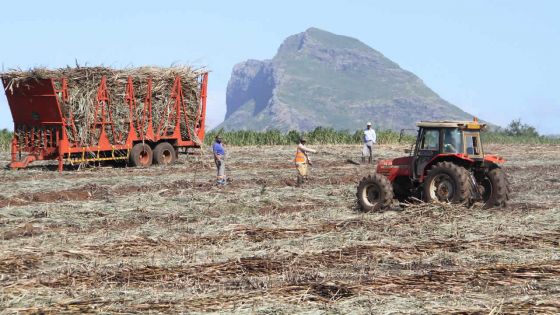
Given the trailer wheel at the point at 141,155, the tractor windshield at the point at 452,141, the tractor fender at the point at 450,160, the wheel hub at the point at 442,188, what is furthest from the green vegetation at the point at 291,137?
the wheel hub at the point at 442,188

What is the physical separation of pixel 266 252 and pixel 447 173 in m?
5.20

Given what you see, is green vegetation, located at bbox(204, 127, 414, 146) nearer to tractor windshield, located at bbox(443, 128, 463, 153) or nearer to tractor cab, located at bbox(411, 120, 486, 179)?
→ tractor cab, located at bbox(411, 120, 486, 179)

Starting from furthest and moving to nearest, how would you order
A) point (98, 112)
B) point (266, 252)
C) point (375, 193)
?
point (98, 112) → point (375, 193) → point (266, 252)

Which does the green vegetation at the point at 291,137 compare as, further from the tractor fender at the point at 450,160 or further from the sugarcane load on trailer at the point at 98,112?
the tractor fender at the point at 450,160

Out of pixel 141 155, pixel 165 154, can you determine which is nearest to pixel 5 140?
pixel 165 154

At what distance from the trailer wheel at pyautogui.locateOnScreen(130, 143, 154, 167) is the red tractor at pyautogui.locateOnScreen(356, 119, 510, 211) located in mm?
12311

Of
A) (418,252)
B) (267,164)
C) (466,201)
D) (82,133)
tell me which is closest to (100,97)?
(82,133)

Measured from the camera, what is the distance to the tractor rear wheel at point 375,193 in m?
17.0

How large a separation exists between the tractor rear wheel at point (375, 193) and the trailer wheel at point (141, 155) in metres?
12.3

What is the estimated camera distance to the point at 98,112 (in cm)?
2688

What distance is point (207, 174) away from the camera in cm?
2644

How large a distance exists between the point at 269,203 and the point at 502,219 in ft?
17.6

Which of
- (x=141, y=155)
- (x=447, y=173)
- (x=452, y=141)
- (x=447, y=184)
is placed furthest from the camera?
(x=141, y=155)

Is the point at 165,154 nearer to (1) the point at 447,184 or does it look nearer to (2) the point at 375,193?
(2) the point at 375,193
